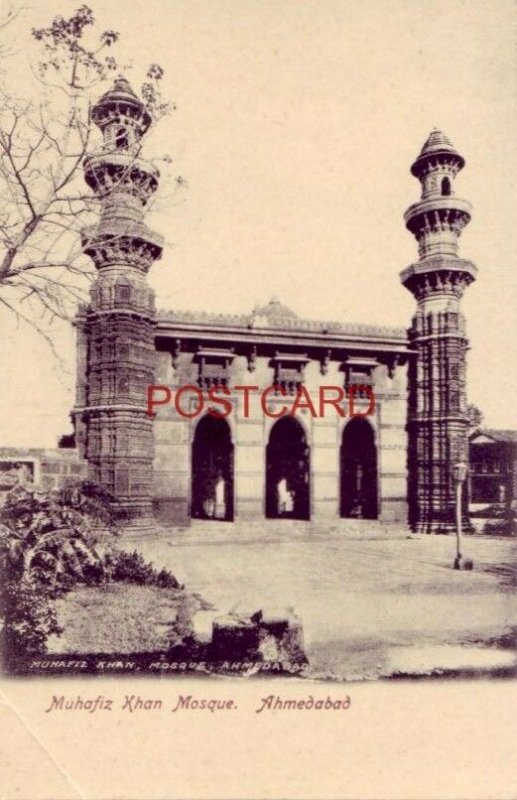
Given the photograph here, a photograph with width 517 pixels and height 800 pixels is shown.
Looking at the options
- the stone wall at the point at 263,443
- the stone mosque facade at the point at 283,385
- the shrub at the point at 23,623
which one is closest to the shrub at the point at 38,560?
the shrub at the point at 23,623

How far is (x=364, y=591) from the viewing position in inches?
383

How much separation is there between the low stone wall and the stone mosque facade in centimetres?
169

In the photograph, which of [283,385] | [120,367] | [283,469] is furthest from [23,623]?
[283,469]

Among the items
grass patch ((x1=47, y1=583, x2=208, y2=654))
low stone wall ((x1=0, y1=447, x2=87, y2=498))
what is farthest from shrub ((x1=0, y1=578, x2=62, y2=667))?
low stone wall ((x1=0, y1=447, x2=87, y2=498))

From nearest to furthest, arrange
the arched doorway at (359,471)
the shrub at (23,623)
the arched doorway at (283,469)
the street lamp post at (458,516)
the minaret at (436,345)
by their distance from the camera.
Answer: the shrub at (23,623) → the street lamp post at (458,516) → the minaret at (436,345) → the arched doorway at (359,471) → the arched doorway at (283,469)

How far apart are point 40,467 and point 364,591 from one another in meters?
6.86

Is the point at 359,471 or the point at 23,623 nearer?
the point at 23,623

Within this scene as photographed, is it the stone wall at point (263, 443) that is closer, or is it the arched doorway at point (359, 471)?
the stone wall at point (263, 443)

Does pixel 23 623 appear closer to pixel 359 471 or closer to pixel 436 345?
pixel 436 345

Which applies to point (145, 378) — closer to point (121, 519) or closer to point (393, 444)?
point (121, 519)

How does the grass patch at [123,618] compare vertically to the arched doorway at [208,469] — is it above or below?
below

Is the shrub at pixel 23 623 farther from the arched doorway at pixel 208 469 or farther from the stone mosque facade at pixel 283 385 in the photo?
the arched doorway at pixel 208 469

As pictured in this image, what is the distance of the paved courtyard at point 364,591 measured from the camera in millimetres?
6684

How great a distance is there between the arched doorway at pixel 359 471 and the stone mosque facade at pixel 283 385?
0.36 ft
